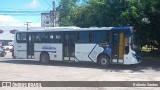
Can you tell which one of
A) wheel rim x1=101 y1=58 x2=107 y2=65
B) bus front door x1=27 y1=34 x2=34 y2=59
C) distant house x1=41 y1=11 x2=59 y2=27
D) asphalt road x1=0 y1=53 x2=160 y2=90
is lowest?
asphalt road x1=0 y1=53 x2=160 y2=90

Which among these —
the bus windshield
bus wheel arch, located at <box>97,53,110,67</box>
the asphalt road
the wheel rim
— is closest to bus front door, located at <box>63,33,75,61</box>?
the asphalt road

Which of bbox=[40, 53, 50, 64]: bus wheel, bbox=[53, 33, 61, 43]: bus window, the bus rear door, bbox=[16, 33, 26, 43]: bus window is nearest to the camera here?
bbox=[53, 33, 61, 43]: bus window

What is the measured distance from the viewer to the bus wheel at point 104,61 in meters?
21.9

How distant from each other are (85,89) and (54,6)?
33010 millimetres

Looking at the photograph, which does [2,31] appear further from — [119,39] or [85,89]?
[85,89]

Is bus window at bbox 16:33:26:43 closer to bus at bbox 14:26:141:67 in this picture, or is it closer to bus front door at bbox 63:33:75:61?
bus at bbox 14:26:141:67

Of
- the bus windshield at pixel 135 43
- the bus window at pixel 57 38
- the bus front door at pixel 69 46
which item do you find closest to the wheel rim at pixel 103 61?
the bus windshield at pixel 135 43

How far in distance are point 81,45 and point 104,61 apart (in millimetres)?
2148

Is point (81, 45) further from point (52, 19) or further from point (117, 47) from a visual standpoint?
point (52, 19)

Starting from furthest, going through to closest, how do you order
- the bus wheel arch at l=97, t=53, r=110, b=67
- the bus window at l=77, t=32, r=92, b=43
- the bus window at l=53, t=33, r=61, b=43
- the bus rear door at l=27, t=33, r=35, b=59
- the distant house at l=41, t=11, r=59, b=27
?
the distant house at l=41, t=11, r=59, b=27
the bus rear door at l=27, t=33, r=35, b=59
the bus window at l=53, t=33, r=61, b=43
the bus window at l=77, t=32, r=92, b=43
the bus wheel arch at l=97, t=53, r=110, b=67

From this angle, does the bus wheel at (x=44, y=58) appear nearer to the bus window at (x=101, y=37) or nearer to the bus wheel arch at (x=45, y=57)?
the bus wheel arch at (x=45, y=57)

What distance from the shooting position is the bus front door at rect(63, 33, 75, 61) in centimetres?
2350

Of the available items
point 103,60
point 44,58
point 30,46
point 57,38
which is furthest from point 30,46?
point 103,60

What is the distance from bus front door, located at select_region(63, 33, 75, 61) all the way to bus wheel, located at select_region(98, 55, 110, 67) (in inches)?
87.1
